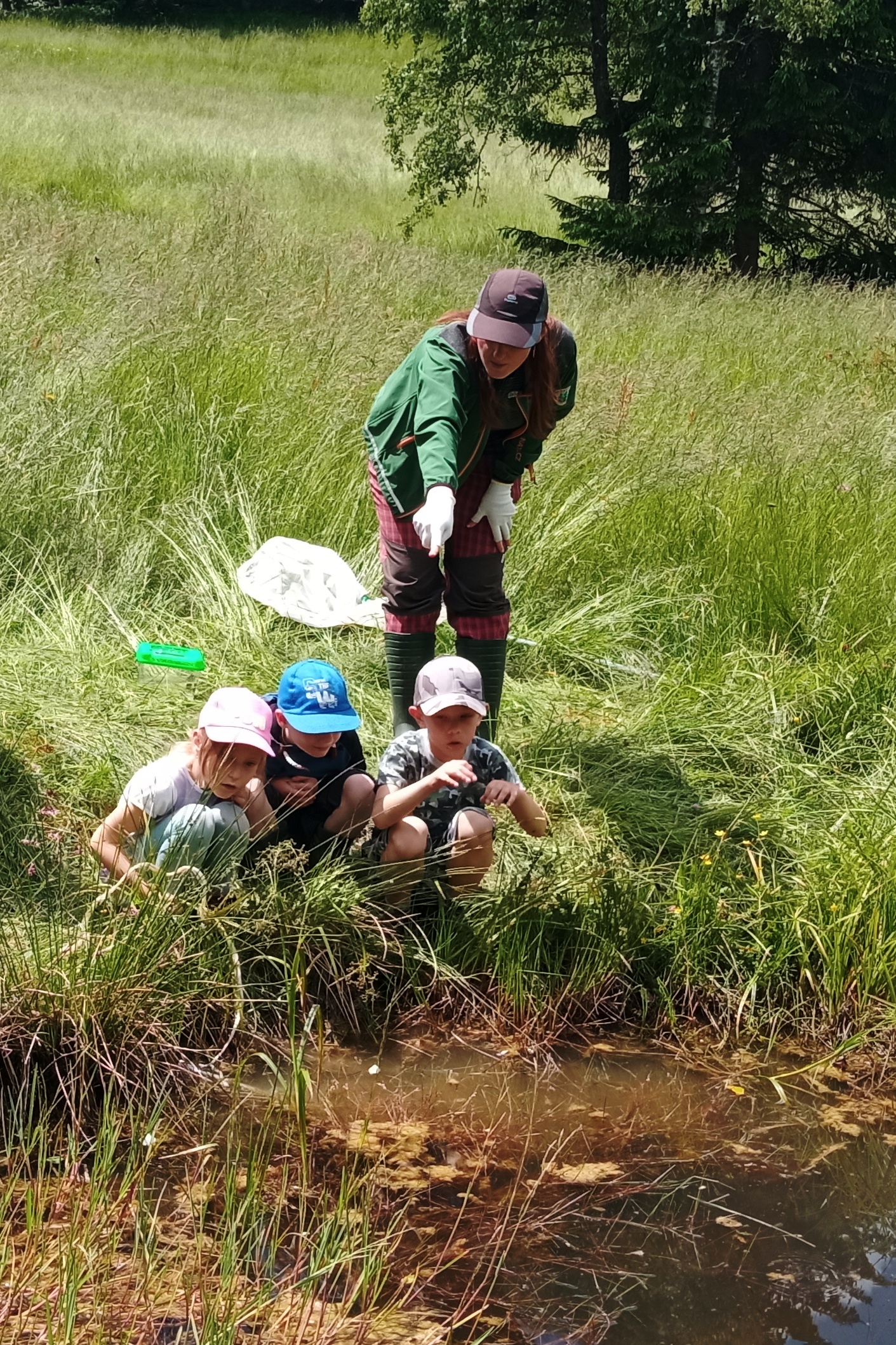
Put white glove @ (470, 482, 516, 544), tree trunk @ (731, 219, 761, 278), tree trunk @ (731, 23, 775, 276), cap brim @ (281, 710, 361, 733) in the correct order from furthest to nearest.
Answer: tree trunk @ (731, 219, 761, 278) → tree trunk @ (731, 23, 775, 276) → white glove @ (470, 482, 516, 544) → cap brim @ (281, 710, 361, 733)

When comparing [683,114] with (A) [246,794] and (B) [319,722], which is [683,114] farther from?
(A) [246,794]

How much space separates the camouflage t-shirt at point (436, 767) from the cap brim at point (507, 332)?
1.01 meters

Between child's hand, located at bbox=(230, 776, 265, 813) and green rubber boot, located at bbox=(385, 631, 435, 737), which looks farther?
green rubber boot, located at bbox=(385, 631, 435, 737)

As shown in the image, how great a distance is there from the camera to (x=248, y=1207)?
2301 millimetres

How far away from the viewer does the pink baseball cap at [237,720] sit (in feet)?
10.0

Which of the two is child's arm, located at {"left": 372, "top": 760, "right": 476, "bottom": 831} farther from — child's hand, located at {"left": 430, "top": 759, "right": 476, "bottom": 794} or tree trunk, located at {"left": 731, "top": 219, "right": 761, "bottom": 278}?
tree trunk, located at {"left": 731, "top": 219, "right": 761, "bottom": 278}

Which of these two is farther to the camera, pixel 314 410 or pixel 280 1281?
pixel 314 410

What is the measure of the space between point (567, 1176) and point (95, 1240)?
1.02 metres

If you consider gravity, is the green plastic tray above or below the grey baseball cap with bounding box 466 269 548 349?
below

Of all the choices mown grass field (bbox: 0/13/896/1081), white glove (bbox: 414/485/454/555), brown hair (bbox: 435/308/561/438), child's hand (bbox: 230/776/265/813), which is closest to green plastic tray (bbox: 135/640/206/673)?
mown grass field (bbox: 0/13/896/1081)

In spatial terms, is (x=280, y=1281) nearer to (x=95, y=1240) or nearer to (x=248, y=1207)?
(x=248, y=1207)

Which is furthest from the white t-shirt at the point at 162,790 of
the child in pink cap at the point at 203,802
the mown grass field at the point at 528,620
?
the mown grass field at the point at 528,620

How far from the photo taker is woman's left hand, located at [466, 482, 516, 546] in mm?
3758

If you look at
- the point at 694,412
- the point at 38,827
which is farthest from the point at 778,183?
the point at 38,827
